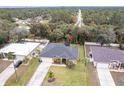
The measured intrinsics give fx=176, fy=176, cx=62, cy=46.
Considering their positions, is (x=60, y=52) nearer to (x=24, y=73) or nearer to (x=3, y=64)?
(x=24, y=73)

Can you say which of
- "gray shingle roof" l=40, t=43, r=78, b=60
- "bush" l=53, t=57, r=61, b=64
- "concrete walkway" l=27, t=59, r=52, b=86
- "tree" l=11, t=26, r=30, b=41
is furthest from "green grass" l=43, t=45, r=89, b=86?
"tree" l=11, t=26, r=30, b=41

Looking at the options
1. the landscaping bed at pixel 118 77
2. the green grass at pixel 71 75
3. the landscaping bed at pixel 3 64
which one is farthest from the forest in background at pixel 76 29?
the landscaping bed at pixel 118 77

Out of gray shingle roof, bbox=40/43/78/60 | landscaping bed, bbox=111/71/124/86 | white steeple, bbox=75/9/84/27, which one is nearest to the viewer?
landscaping bed, bbox=111/71/124/86

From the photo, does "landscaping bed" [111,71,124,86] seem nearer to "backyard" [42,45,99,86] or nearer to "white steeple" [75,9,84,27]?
"backyard" [42,45,99,86]

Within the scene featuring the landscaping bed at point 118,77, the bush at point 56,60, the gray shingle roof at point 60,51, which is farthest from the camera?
the gray shingle roof at point 60,51

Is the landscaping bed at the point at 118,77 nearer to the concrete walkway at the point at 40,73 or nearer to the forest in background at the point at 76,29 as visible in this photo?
the forest in background at the point at 76,29

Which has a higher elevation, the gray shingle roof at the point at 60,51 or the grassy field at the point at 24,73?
the gray shingle roof at the point at 60,51
